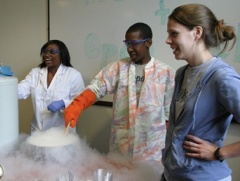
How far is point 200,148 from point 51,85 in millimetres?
1367

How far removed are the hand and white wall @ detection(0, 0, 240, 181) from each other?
4.54ft

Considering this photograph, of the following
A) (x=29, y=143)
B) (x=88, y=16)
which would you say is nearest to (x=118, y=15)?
(x=88, y=16)

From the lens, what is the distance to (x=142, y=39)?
1455mm

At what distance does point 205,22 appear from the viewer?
2.61ft

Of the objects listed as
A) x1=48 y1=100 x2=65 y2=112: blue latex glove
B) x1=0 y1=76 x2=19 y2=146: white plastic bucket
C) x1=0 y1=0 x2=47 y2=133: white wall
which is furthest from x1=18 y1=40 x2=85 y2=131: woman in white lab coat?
x1=0 y1=76 x2=19 y2=146: white plastic bucket

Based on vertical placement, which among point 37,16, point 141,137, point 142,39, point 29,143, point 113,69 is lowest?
point 141,137

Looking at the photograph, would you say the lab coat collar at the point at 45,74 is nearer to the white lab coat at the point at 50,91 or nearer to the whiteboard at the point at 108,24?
the white lab coat at the point at 50,91

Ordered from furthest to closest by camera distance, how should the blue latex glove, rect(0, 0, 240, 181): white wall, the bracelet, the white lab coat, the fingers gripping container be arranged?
rect(0, 0, 240, 181): white wall
the white lab coat
the blue latex glove
the fingers gripping container
the bracelet

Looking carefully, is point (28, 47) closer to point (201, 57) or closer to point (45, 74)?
point (45, 74)

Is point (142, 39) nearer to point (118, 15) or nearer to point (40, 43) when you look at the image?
point (118, 15)

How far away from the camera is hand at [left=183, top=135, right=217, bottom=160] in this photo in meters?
0.75

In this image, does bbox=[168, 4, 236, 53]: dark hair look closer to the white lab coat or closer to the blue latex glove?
the blue latex glove

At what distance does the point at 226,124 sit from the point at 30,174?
0.72m

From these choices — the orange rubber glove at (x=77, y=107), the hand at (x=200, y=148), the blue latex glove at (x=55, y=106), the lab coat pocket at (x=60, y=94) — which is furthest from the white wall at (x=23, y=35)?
the hand at (x=200, y=148)
